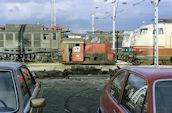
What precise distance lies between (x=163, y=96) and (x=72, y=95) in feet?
20.0

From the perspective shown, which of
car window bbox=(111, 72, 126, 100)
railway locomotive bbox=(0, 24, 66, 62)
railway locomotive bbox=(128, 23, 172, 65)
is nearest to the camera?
car window bbox=(111, 72, 126, 100)

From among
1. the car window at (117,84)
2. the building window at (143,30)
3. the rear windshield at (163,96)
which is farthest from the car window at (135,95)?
the building window at (143,30)

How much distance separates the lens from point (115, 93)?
368 centimetres

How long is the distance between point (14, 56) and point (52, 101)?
1683 cm

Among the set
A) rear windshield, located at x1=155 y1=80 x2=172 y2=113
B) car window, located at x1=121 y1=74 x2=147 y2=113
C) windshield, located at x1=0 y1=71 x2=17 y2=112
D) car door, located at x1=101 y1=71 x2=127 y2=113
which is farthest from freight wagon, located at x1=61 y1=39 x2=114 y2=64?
rear windshield, located at x1=155 y1=80 x2=172 y2=113

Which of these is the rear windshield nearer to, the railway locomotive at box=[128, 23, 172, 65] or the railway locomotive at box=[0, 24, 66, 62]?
the railway locomotive at box=[128, 23, 172, 65]

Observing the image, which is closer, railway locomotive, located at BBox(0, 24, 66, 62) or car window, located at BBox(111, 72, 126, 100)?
car window, located at BBox(111, 72, 126, 100)

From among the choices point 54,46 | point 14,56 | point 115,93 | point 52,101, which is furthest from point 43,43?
point 115,93

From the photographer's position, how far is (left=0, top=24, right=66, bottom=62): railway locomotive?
889 inches

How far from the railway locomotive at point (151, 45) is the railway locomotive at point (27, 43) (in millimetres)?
8702

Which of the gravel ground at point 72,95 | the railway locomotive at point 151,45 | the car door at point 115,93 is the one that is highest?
the railway locomotive at point 151,45

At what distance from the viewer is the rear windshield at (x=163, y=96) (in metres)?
2.38

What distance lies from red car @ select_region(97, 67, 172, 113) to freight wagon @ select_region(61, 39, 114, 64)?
52.6 ft

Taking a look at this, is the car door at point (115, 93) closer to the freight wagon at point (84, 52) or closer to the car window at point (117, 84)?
the car window at point (117, 84)
